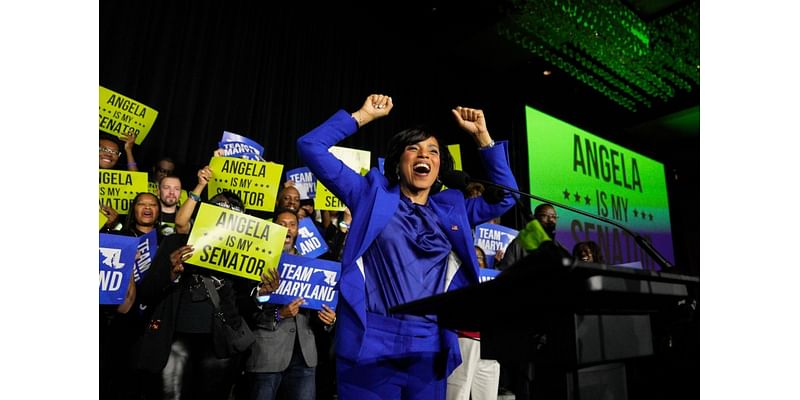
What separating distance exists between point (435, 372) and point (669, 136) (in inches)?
383

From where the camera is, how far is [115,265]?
2768mm

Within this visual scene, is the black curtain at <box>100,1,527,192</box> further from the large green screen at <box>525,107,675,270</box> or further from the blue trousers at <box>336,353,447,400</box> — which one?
the blue trousers at <box>336,353,447,400</box>

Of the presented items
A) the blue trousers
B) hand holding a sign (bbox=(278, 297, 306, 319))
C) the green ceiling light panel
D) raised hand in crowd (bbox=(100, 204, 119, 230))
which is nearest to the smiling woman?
raised hand in crowd (bbox=(100, 204, 119, 230))

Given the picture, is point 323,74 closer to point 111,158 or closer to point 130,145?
point 130,145

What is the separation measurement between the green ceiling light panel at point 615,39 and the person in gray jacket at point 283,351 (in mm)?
3840

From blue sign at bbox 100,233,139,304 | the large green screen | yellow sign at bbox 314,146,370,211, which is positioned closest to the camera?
blue sign at bbox 100,233,139,304

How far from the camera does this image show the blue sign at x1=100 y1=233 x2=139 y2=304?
2744mm

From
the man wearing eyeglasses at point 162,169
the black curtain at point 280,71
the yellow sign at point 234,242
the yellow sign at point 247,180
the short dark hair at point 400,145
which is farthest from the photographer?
the black curtain at point 280,71

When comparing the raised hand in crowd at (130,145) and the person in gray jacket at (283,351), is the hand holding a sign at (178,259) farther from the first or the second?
the raised hand in crowd at (130,145)

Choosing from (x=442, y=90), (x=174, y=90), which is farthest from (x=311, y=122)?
(x=442, y=90)

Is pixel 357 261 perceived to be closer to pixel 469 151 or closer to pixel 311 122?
pixel 311 122

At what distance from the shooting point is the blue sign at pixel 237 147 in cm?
446

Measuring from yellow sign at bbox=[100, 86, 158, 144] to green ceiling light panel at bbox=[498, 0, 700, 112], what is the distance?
3698 mm

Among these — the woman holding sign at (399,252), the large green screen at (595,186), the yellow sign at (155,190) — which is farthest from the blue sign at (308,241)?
the large green screen at (595,186)
